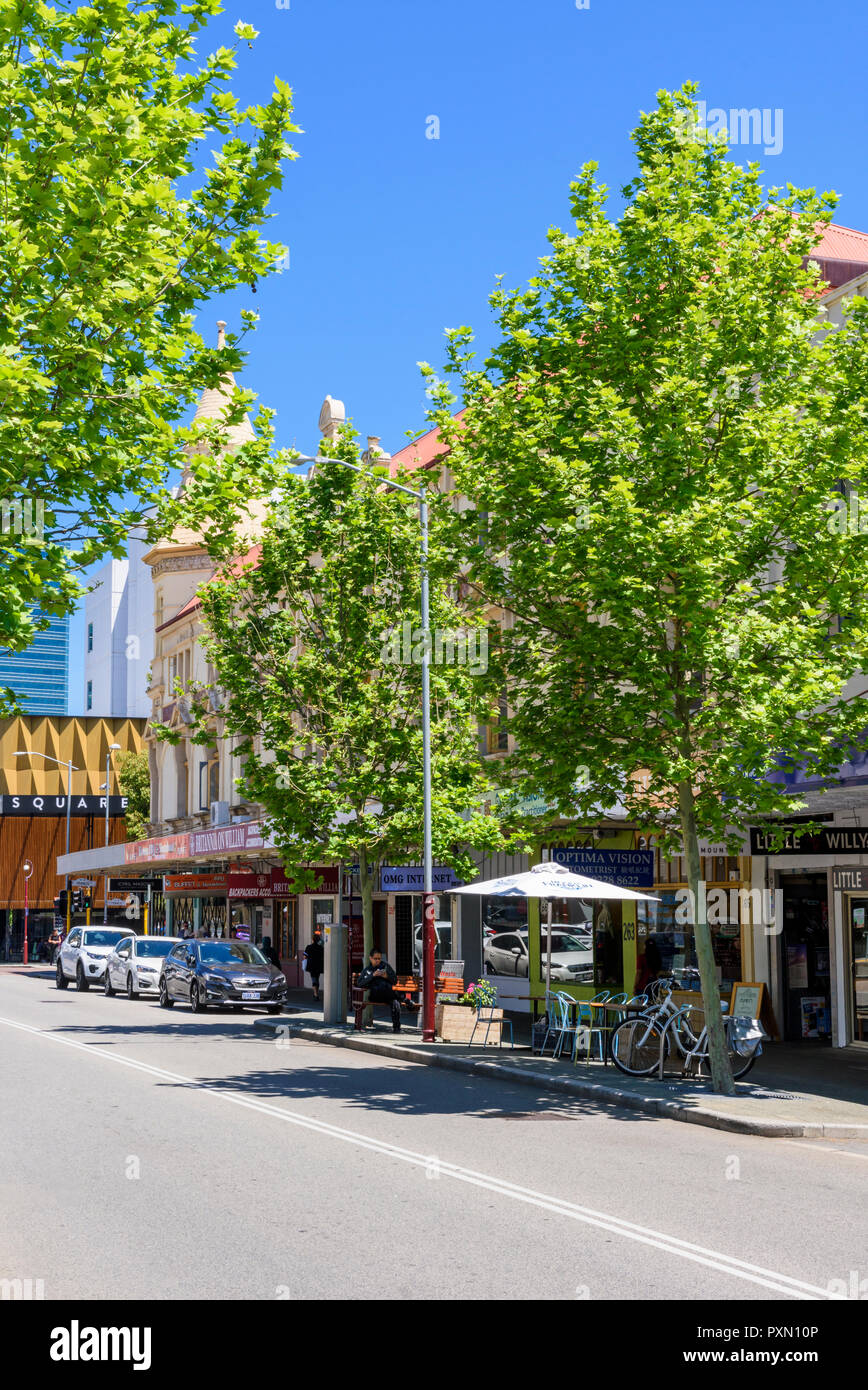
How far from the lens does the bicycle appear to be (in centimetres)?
1745

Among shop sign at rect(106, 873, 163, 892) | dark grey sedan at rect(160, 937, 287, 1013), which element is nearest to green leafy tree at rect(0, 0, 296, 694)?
dark grey sedan at rect(160, 937, 287, 1013)

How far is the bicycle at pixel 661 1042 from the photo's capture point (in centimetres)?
1745

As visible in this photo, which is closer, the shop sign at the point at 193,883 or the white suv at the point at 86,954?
the white suv at the point at 86,954

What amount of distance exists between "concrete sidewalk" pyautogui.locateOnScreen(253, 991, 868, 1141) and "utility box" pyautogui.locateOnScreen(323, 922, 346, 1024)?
3114mm

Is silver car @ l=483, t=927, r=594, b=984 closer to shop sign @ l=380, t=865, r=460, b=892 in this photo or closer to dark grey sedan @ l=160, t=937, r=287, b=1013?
shop sign @ l=380, t=865, r=460, b=892

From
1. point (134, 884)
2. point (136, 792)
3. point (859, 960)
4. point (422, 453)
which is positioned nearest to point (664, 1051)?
point (859, 960)

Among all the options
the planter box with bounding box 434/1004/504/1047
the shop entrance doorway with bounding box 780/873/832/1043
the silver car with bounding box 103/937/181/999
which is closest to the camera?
the shop entrance doorway with bounding box 780/873/832/1043

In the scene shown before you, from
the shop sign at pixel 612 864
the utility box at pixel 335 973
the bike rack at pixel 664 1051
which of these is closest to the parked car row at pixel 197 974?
the utility box at pixel 335 973

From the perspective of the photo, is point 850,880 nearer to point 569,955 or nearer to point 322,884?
point 569,955

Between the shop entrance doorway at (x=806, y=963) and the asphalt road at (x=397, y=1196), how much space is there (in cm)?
607

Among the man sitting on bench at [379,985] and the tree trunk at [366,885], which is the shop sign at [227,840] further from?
the man sitting on bench at [379,985]

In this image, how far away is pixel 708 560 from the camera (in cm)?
1466

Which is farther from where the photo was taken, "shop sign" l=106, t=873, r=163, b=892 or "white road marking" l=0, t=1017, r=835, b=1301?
"shop sign" l=106, t=873, r=163, b=892

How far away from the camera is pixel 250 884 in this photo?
40.7 m
